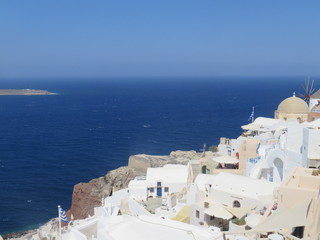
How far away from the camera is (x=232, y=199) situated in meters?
28.1

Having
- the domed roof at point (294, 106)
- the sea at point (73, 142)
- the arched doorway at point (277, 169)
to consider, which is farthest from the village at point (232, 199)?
the sea at point (73, 142)

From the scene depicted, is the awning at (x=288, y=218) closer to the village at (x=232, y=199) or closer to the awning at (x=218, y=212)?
the village at (x=232, y=199)

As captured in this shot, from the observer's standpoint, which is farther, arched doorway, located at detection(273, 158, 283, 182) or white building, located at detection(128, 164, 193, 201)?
white building, located at detection(128, 164, 193, 201)

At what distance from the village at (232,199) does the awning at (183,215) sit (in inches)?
2.9

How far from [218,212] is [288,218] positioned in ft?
23.6

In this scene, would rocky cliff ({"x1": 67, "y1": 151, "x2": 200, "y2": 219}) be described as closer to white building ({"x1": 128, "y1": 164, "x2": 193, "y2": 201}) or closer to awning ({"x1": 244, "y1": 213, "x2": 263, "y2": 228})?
white building ({"x1": 128, "y1": 164, "x2": 193, "y2": 201})

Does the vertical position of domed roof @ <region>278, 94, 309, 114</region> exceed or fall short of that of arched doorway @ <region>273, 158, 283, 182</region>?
it exceeds it

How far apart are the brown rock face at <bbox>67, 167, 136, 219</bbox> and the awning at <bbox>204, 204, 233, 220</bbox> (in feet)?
79.9

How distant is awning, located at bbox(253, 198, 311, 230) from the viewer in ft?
61.4

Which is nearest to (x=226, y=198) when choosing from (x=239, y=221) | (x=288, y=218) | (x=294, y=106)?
(x=239, y=221)

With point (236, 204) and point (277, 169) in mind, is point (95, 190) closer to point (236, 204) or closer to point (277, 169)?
point (277, 169)

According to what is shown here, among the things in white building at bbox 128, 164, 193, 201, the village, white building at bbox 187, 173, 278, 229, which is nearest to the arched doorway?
the village

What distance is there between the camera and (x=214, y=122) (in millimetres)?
113562

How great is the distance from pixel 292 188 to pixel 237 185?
7.76 meters
